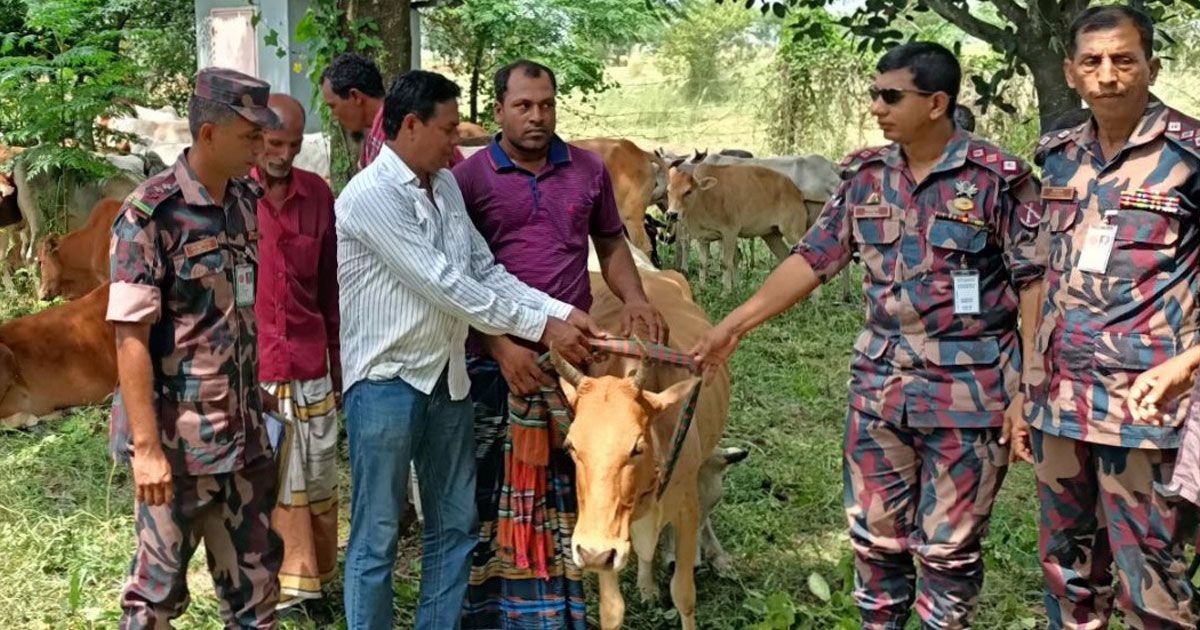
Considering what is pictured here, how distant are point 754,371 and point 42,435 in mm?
4896

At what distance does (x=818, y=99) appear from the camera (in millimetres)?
21484

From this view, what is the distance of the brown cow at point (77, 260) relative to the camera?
9.52 m

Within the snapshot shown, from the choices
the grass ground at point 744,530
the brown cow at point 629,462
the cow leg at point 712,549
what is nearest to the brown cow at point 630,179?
the grass ground at point 744,530

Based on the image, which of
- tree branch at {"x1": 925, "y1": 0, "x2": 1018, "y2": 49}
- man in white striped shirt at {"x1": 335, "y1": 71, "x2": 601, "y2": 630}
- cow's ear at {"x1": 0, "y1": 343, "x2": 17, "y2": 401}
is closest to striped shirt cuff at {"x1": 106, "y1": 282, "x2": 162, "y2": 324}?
man in white striped shirt at {"x1": 335, "y1": 71, "x2": 601, "y2": 630}

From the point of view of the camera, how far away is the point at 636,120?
28.6 metres

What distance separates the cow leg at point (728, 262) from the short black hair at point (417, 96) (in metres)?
8.63

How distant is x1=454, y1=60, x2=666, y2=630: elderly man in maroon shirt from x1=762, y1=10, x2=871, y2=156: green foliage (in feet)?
56.9

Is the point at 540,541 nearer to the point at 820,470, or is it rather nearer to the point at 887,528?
Answer: the point at 887,528

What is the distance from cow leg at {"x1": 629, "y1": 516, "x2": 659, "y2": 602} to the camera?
4.58m

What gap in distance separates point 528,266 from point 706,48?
28601mm

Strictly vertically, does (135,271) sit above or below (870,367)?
above

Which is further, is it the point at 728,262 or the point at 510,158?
the point at 728,262

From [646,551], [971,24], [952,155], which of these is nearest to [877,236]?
[952,155]

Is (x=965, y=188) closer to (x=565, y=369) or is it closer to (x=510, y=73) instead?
(x=565, y=369)
